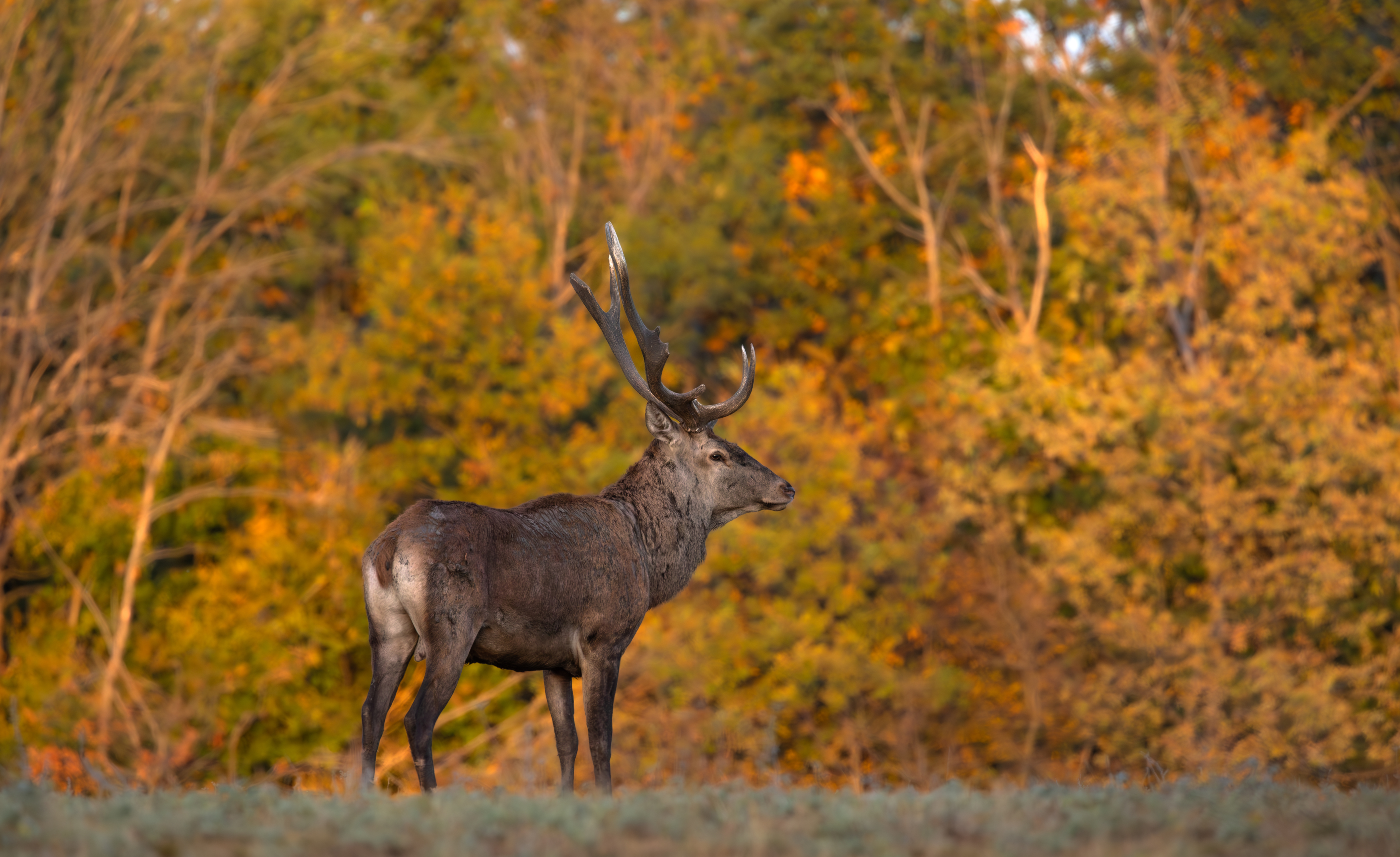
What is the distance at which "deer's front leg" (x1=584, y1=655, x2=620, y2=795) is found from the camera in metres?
8.45

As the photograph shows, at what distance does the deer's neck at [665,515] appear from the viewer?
959cm

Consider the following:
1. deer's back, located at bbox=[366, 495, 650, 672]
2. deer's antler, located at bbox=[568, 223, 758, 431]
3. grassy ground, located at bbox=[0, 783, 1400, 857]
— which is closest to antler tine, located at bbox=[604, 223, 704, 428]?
deer's antler, located at bbox=[568, 223, 758, 431]

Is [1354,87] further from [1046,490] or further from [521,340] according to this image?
[521,340]

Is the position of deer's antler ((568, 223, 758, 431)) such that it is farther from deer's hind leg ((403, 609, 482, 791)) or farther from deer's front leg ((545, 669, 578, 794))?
deer's hind leg ((403, 609, 482, 791))

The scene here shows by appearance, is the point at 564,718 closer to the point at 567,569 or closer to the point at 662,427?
the point at 567,569

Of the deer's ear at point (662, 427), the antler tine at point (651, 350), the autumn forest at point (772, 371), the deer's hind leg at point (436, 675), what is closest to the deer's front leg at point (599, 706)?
the deer's hind leg at point (436, 675)

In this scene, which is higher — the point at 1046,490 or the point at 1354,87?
the point at 1354,87

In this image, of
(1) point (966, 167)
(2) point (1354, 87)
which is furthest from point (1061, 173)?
(2) point (1354, 87)

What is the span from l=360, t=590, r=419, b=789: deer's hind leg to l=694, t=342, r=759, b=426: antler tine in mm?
2784

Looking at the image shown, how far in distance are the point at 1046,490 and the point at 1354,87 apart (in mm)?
11864

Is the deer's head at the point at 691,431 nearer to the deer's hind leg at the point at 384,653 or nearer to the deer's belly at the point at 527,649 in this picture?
the deer's belly at the point at 527,649

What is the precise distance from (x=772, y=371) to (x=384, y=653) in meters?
26.1

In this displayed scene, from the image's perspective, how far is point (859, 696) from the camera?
30.6 metres

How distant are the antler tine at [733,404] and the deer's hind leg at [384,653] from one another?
2.78 m
